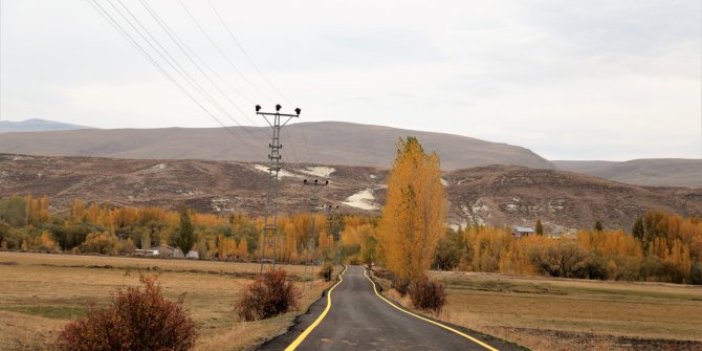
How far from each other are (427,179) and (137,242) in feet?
469

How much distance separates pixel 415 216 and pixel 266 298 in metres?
29.6

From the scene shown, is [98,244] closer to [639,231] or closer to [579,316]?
[579,316]

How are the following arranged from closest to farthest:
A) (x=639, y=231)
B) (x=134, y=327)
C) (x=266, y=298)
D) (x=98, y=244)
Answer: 1. (x=134, y=327)
2. (x=266, y=298)
3. (x=98, y=244)
4. (x=639, y=231)

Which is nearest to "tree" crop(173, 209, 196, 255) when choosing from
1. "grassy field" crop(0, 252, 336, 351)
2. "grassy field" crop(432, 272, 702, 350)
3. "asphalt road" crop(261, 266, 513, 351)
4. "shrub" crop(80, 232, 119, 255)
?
"shrub" crop(80, 232, 119, 255)

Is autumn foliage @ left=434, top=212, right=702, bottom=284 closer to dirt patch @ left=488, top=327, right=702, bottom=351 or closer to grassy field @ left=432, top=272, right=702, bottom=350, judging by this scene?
grassy field @ left=432, top=272, right=702, bottom=350

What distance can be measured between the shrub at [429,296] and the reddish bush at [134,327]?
25.0 meters

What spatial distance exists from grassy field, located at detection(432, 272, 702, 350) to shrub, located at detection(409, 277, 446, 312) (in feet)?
3.77

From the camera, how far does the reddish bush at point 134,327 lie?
1443 centimetres

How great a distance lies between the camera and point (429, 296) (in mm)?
39156

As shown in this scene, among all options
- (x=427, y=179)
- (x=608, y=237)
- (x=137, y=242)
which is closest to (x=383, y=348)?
(x=427, y=179)

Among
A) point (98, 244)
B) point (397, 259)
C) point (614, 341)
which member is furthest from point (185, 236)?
point (614, 341)

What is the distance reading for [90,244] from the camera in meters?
151

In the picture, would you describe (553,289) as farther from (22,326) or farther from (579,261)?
(22,326)

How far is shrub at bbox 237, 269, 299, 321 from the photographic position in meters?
30.0
